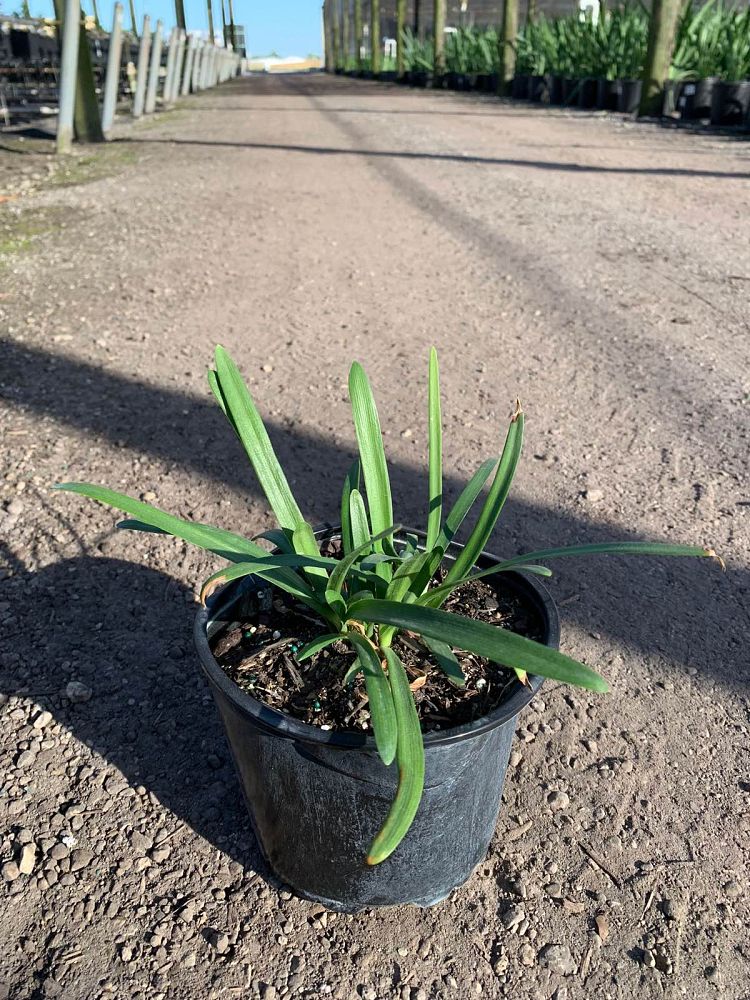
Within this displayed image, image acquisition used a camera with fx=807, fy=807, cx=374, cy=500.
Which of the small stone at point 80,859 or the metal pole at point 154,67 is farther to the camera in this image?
the metal pole at point 154,67

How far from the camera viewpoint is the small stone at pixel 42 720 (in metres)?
1.53

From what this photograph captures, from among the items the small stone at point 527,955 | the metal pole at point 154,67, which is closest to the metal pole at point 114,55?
the metal pole at point 154,67

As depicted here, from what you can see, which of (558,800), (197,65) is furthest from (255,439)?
(197,65)

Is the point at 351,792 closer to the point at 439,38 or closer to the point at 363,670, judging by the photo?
the point at 363,670

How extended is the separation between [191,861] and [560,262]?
381cm

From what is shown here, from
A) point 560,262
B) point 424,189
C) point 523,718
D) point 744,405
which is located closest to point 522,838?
point 523,718

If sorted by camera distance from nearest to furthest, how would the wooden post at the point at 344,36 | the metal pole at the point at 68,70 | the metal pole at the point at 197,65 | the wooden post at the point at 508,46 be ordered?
the metal pole at the point at 68,70 → the wooden post at the point at 508,46 → the metal pole at the point at 197,65 → the wooden post at the point at 344,36

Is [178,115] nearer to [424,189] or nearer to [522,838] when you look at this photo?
[424,189]

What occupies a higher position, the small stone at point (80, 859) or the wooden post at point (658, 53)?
the wooden post at point (658, 53)

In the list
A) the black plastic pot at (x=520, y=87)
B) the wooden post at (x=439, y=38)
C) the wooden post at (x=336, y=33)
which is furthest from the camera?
the wooden post at (x=336, y=33)

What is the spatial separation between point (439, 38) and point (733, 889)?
23814mm

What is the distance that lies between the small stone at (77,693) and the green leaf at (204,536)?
1.90ft

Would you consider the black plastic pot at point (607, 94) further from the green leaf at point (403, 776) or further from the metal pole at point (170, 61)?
the green leaf at point (403, 776)

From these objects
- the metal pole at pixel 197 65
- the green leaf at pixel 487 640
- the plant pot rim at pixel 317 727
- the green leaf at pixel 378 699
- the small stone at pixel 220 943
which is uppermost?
the metal pole at pixel 197 65
